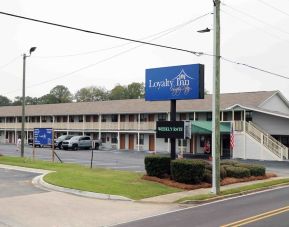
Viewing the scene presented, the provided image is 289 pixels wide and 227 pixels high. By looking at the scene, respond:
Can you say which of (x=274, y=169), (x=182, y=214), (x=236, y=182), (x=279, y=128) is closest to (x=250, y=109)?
(x=279, y=128)

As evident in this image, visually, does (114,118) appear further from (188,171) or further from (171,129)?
(188,171)

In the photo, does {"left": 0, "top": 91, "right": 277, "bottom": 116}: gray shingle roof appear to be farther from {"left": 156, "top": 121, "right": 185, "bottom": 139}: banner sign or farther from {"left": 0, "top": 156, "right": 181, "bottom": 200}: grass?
{"left": 0, "top": 156, "right": 181, "bottom": 200}: grass

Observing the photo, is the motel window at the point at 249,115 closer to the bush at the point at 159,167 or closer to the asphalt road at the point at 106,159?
the asphalt road at the point at 106,159

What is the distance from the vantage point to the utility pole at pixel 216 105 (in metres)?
19.9

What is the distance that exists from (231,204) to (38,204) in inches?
275

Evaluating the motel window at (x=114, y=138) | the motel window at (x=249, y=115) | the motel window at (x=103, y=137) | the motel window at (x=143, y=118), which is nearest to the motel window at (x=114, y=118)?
the motel window at (x=114, y=138)

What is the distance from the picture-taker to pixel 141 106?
190ft

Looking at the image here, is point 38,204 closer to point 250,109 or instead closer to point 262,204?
point 262,204

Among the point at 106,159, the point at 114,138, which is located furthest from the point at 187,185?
the point at 114,138

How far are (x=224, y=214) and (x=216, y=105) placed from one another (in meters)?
6.46

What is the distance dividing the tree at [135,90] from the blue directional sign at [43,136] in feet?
262

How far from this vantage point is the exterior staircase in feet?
138

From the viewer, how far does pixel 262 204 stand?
55.9 ft

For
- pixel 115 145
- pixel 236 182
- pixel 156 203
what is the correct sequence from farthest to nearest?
pixel 115 145, pixel 236 182, pixel 156 203
